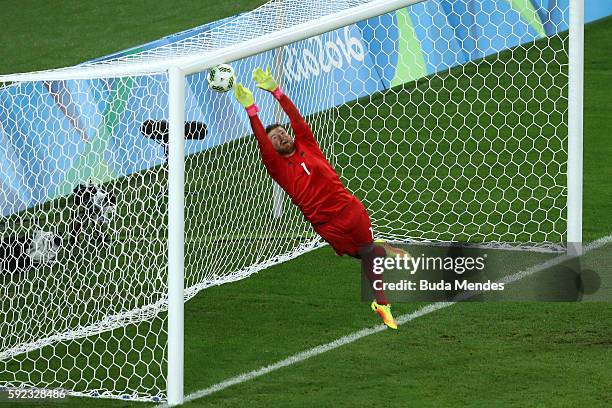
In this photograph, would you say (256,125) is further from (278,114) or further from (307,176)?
(278,114)

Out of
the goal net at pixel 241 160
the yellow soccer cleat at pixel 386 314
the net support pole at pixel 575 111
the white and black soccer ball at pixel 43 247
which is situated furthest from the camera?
the net support pole at pixel 575 111

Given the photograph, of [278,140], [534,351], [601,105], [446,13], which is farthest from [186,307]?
[601,105]

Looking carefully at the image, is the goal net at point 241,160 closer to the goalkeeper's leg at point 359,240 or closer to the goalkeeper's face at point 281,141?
the goalkeeper's face at point 281,141

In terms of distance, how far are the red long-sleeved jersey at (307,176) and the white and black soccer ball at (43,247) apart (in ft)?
6.47

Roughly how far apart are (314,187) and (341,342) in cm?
112

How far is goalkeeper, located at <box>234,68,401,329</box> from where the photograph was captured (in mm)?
9086

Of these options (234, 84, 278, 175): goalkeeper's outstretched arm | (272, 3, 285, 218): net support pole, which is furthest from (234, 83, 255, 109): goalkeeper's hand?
(272, 3, 285, 218): net support pole

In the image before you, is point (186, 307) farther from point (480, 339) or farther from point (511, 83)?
point (511, 83)

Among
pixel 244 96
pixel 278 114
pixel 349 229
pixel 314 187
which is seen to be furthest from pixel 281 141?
pixel 278 114

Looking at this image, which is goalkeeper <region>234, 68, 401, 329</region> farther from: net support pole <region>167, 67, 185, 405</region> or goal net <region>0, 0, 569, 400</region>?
net support pole <region>167, 67, 185, 405</region>

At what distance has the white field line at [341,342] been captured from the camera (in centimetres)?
866

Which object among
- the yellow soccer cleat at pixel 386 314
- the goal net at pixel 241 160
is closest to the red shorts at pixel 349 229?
the yellow soccer cleat at pixel 386 314

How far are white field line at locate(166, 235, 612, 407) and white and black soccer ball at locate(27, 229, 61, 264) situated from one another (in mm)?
2039

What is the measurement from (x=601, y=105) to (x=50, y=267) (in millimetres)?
7958
